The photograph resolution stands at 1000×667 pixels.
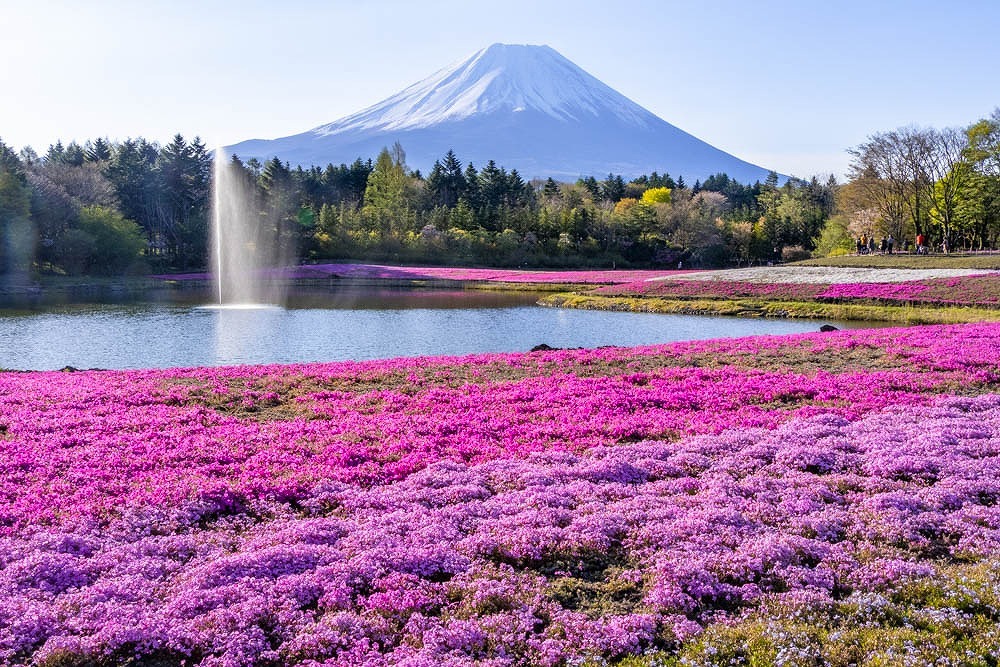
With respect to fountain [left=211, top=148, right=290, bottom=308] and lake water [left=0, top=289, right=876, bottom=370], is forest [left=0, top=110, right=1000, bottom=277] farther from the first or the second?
lake water [left=0, top=289, right=876, bottom=370]

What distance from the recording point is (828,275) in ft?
200

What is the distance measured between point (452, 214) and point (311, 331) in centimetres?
8152

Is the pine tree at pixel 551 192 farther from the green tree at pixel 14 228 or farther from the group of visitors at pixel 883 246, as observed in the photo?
the green tree at pixel 14 228

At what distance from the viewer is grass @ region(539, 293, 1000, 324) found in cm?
4153

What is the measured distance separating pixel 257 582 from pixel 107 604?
1.48 meters

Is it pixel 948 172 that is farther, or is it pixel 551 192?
pixel 551 192

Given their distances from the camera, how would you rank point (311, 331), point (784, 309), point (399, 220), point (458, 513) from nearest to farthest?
1. point (458, 513)
2. point (311, 331)
3. point (784, 309)
4. point (399, 220)

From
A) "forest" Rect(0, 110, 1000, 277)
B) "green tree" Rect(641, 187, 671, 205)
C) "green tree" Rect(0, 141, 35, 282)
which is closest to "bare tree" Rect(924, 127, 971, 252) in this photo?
"forest" Rect(0, 110, 1000, 277)

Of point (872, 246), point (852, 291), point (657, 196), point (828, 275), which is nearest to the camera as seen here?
point (852, 291)

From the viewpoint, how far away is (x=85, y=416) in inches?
599

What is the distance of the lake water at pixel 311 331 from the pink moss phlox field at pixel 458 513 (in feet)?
36.6

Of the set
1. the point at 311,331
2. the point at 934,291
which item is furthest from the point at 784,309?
the point at 311,331

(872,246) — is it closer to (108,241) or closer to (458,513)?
(108,241)

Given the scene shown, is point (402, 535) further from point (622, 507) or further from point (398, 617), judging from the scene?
point (622, 507)
